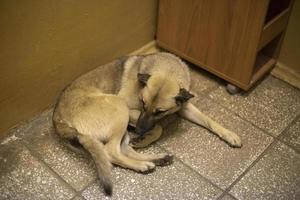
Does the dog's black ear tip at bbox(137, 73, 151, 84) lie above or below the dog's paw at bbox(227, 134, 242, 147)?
above

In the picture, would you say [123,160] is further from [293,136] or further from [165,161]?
[293,136]

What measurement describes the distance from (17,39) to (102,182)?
851mm

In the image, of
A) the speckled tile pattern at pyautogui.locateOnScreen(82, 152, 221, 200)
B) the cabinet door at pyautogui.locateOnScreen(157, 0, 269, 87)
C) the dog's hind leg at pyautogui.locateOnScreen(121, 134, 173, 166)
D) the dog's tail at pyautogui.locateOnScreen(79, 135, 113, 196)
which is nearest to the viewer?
the dog's tail at pyautogui.locateOnScreen(79, 135, 113, 196)

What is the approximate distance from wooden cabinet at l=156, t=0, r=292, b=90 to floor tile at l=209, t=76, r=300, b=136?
113 millimetres

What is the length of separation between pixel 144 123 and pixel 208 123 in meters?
0.47

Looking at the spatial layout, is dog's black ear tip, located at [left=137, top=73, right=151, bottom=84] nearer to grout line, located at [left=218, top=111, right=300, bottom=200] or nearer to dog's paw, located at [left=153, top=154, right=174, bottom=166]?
dog's paw, located at [left=153, top=154, right=174, bottom=166]

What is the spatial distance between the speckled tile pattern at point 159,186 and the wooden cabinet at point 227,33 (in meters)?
0.76

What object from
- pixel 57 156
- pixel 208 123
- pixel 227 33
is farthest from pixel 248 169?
pixel 57 156

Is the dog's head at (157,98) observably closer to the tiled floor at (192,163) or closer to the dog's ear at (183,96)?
the dog's ear at (183,96)

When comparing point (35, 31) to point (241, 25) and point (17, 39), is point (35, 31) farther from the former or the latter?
point (241, 25)

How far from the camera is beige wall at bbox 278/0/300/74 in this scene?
8.87ft

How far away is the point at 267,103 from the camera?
280 centimetres

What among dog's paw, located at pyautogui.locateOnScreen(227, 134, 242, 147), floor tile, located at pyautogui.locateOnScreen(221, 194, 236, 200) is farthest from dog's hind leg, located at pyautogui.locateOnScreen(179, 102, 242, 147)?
floor tile, located at pyautogui.locateOnScreen(221, 194, 236, 200)

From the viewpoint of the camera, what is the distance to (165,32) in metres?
2.97
